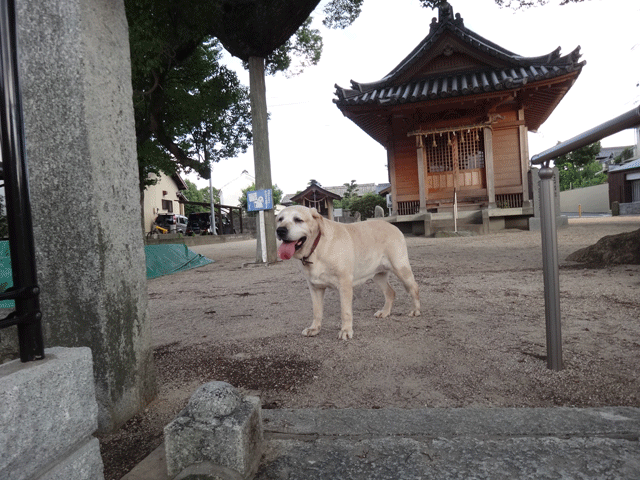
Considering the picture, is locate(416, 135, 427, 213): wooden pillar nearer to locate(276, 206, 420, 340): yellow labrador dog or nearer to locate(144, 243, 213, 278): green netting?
locate(144, 243, 213, 278): green netting

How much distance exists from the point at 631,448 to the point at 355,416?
98cm

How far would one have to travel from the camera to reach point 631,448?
1.34 m

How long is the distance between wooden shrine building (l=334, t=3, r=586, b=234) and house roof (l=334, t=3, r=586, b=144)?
3 cm

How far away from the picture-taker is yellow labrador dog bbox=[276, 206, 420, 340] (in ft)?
9.74

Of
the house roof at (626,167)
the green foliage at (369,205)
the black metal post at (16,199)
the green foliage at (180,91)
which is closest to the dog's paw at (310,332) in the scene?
the black metal post at (16,199)

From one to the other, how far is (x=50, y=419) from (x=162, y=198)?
36530 mm

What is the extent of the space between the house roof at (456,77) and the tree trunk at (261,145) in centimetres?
428

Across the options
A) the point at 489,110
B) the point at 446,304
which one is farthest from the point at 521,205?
the point at 446,304

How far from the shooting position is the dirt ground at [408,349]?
1.98 meters

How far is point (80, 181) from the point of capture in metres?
Answer: 1.63

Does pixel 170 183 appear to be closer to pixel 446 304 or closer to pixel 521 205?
pixel 521 205

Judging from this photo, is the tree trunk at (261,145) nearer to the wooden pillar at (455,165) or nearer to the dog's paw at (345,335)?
the dog's paw at (345,335)

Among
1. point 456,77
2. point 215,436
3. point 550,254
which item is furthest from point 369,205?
point 215,436

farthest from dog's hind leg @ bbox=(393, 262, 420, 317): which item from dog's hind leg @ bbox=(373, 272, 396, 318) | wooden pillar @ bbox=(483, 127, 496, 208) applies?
wooden pillar @ bbox=(483, 127, 496, 208)
